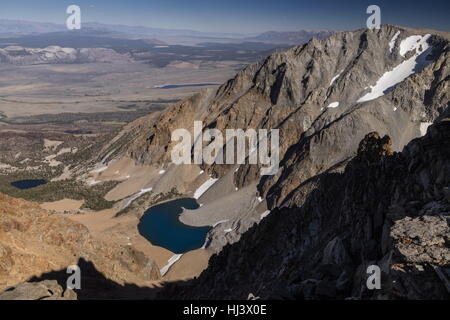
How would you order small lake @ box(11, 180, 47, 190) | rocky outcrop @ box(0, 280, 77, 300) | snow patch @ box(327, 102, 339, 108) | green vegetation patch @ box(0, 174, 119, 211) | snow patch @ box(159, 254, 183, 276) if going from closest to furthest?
rocky outcrop @ box(0, 280, 77, 300) → snow patch @ box(159, 254, 183, 276) → green vegetation patch @ box(0, 174, 119, 211) → snow patch @ box(327, 102, 339, 108) → small lake @ box(11, 180, 47, 190)

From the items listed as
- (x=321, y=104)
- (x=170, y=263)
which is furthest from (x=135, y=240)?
(x=321, y=104)

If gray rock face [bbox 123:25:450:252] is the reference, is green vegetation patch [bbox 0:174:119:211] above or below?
below

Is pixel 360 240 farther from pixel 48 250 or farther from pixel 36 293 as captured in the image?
pixel 48 250

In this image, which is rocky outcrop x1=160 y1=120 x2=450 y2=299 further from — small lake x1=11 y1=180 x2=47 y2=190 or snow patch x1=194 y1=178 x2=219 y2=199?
small lake x1=11 y1=180 x2=47 y2=190

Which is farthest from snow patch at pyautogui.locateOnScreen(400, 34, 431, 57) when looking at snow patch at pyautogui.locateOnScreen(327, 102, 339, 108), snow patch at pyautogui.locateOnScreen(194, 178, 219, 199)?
snow patch at pyautogui.locateOnScreen(194, 178, 219, 199)

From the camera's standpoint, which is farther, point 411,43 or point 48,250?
point 411,43

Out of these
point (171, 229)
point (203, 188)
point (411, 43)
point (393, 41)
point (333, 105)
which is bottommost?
point (171, 229)
